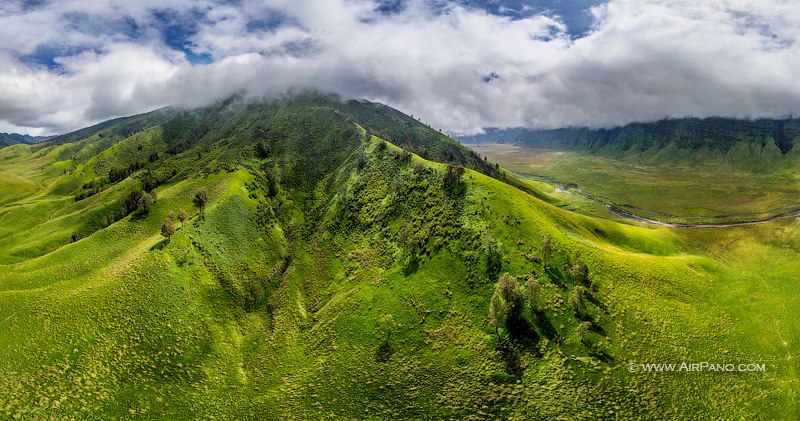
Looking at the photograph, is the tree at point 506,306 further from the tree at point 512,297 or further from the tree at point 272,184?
the tree at point 272,184

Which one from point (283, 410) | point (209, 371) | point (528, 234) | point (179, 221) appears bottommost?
point (283, 410)

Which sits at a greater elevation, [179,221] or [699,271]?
[179,221]

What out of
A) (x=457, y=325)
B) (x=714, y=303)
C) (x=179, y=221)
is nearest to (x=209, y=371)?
(x=457, y=325)

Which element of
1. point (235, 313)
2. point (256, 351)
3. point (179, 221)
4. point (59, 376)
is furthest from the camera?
point (179, 221)

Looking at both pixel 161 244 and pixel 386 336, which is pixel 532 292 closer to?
pixel 386 336

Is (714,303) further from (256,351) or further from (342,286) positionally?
(256,351)

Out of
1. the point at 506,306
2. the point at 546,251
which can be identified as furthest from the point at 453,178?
the point at 506,306
